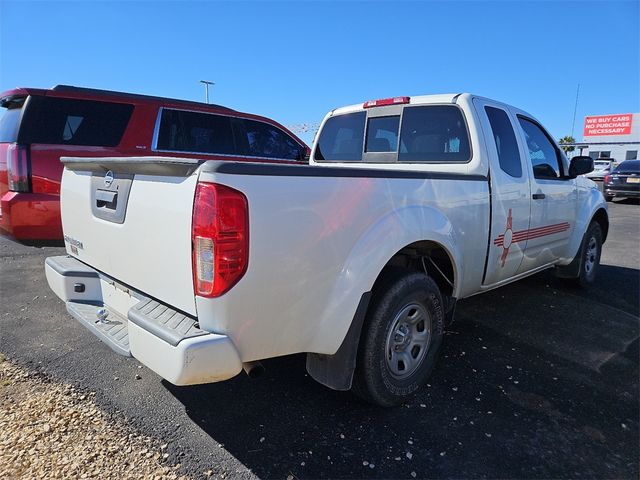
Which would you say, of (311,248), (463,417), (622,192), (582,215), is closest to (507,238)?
(463,417)

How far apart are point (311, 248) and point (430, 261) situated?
142 centimetres

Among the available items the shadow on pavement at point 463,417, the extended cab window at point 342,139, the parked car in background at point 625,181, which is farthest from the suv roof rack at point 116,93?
the parked car in background at point 625,181

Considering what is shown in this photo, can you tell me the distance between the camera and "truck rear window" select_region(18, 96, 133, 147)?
176 inches

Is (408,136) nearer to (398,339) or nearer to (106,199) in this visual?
(398,339)

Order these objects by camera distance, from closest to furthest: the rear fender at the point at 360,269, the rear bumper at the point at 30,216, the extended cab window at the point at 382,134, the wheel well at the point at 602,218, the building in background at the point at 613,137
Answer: the rear fender at the point at 360,269
the extended cab window at the point at 382,134
the rear bumper at the point at 30,216
the wheel well at the point at 602,218
the building in background at the point at 613,137

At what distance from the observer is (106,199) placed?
8.21 ft

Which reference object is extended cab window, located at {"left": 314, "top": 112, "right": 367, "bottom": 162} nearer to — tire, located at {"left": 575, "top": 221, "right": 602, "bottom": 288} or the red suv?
Answer: the red suv

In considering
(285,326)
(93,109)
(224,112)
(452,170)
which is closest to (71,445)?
(285,326)

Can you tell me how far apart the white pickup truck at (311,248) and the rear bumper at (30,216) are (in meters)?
1.44

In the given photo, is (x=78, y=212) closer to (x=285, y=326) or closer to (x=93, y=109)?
(x=285, y=326)

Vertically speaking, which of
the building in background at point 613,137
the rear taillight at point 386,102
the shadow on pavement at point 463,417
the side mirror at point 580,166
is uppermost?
the building in background at point 613,137

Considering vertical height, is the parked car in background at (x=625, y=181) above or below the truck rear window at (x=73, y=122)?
below

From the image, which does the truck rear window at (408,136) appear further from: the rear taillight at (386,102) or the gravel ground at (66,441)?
the gravel ground at (66,441)

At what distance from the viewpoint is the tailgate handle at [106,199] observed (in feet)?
7.96
